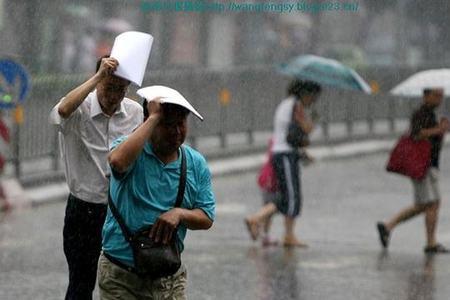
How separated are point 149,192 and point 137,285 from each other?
16.9 inches

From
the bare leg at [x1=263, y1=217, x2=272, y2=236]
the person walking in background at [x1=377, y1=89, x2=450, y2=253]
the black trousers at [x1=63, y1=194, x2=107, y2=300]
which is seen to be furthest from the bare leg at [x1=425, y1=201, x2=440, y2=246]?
the black trousers at [x1=63, y1=194, x2=107, y2=300]

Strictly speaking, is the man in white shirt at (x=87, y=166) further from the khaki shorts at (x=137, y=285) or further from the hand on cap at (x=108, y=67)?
the khaki shorts at (x=137, y=285)

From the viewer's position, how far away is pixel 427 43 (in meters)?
34.6

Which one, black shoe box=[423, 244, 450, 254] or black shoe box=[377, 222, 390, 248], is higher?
black shoe box=[377, 222, 390, 248]

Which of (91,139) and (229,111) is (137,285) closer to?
(91,139)

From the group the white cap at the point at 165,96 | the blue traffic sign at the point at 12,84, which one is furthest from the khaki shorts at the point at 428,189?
Result: the white cap at the point at 165,96

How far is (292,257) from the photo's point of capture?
44.2 feet

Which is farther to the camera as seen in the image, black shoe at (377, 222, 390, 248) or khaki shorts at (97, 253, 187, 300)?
black shoe at (377, 222, 390, 248)

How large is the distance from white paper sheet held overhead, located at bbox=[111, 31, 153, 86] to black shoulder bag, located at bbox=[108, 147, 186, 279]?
0.81m

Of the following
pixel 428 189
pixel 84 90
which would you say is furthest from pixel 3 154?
pixel 84 90

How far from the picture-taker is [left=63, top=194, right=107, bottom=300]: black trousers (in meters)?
8.10

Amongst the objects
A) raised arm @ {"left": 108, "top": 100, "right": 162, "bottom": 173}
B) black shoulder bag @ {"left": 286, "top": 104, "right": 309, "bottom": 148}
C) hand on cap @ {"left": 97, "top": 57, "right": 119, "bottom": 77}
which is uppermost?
hand on cap @ {"left": 97, "top": 57, "right": 119, "bottom": 77}

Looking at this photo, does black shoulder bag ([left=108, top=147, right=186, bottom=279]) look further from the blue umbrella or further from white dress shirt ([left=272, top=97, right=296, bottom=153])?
the blue umbrella

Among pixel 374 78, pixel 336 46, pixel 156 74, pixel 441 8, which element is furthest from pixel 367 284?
pixel 336 46
